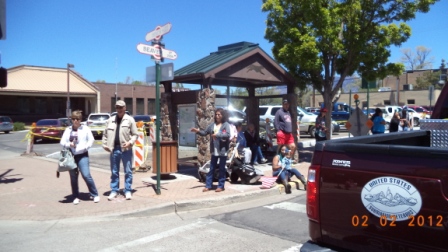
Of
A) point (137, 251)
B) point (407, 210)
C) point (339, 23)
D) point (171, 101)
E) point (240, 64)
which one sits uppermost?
point (339, 23)

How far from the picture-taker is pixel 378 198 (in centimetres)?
269

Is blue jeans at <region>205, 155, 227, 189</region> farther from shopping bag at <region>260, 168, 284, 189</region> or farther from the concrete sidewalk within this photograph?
shopping bag at <region>260, 168, 284, 189</region>

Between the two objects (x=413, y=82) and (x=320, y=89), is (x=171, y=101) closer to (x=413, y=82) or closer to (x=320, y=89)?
(x=320, y=89)

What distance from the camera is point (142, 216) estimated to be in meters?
6.64

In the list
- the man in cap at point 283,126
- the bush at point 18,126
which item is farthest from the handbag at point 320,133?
the bush at point 18,126

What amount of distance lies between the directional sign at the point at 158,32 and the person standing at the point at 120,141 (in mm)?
1384

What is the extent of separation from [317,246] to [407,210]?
771 mm

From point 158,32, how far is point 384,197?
574 centimetres

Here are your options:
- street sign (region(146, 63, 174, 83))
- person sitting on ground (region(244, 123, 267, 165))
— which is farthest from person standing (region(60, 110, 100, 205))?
person sitting on ground (region(244, 123, 267, 165))

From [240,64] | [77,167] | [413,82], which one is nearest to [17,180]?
[77,167]

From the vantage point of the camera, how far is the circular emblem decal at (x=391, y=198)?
99.3 inches

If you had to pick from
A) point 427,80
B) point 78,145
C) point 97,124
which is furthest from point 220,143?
point 427,80

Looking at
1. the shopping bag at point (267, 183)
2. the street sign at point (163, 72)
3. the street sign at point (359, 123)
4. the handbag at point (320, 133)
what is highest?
the street sign at point (163, 72)

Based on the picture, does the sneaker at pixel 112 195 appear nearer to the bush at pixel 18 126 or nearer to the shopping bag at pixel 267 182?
the shopping bag at pixel 267 182
